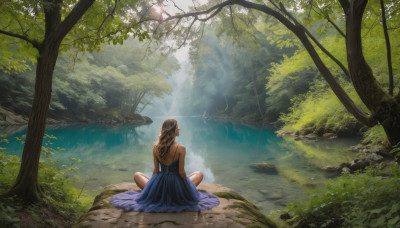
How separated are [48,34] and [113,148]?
9.80 metres

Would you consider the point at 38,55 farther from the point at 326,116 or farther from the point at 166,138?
the point at 326,116

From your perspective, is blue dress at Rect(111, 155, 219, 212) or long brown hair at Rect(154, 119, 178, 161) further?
long brown hair at Rect(154, 119, 178, 161)

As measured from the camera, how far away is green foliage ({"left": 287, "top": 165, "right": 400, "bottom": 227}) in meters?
2.02

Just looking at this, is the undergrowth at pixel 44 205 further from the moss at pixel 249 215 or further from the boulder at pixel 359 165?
→ the boulder at pixel 359 165

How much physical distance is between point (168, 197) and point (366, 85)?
2856mm

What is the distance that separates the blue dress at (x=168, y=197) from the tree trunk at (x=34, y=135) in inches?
38.4

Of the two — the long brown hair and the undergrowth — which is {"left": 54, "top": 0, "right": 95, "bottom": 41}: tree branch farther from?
the undergrowth

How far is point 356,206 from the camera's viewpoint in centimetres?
241

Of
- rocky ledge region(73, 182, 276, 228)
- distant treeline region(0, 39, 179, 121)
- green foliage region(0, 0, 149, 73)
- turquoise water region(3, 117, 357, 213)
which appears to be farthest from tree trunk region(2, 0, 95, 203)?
distant treeline region(0, 39, 179, 121)

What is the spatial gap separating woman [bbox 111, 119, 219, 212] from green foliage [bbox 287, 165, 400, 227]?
1212 mm

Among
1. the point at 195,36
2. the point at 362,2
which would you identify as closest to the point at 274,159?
the point at 195,36

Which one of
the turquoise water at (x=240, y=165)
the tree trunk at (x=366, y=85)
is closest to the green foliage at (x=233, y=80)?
the turquoise water at (x=240, y=165)

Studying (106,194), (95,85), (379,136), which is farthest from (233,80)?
(106,194)

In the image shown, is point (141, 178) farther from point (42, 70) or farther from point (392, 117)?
point (392, 117)
